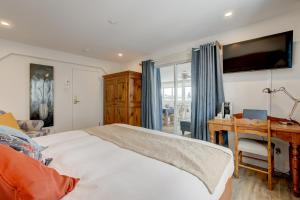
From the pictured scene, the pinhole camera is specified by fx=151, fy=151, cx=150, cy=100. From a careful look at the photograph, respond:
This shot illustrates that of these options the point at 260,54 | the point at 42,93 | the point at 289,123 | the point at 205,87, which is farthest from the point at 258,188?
the point at 42,93

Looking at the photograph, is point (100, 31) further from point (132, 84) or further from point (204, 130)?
point (204, 130)

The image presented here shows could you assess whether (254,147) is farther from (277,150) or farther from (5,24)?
(5,24)

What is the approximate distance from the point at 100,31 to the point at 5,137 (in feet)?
7.51

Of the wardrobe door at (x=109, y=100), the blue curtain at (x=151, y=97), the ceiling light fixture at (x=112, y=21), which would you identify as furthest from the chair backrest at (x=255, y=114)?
the wardrobe door at (x=109, y=100)

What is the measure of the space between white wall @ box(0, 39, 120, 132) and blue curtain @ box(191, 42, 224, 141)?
10.2 ft

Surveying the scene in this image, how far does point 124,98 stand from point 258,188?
316 centimetres

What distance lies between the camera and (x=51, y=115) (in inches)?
144

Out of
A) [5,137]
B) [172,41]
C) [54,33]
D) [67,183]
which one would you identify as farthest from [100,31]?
[67,183]

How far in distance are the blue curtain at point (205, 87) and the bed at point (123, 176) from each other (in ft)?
4.95

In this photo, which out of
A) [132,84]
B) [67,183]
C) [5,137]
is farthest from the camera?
[132,84]

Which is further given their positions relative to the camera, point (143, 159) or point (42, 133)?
point (42, 133)

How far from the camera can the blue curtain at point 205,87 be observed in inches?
111

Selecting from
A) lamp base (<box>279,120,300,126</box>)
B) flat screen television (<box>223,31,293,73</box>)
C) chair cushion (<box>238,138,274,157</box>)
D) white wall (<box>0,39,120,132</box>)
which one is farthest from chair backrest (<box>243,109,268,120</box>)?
white wall (<box>0,39,120,132</box>)

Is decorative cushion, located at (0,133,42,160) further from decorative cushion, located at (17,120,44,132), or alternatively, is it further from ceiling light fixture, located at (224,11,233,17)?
ceiling light fixture, located at (224,11,233,17)
